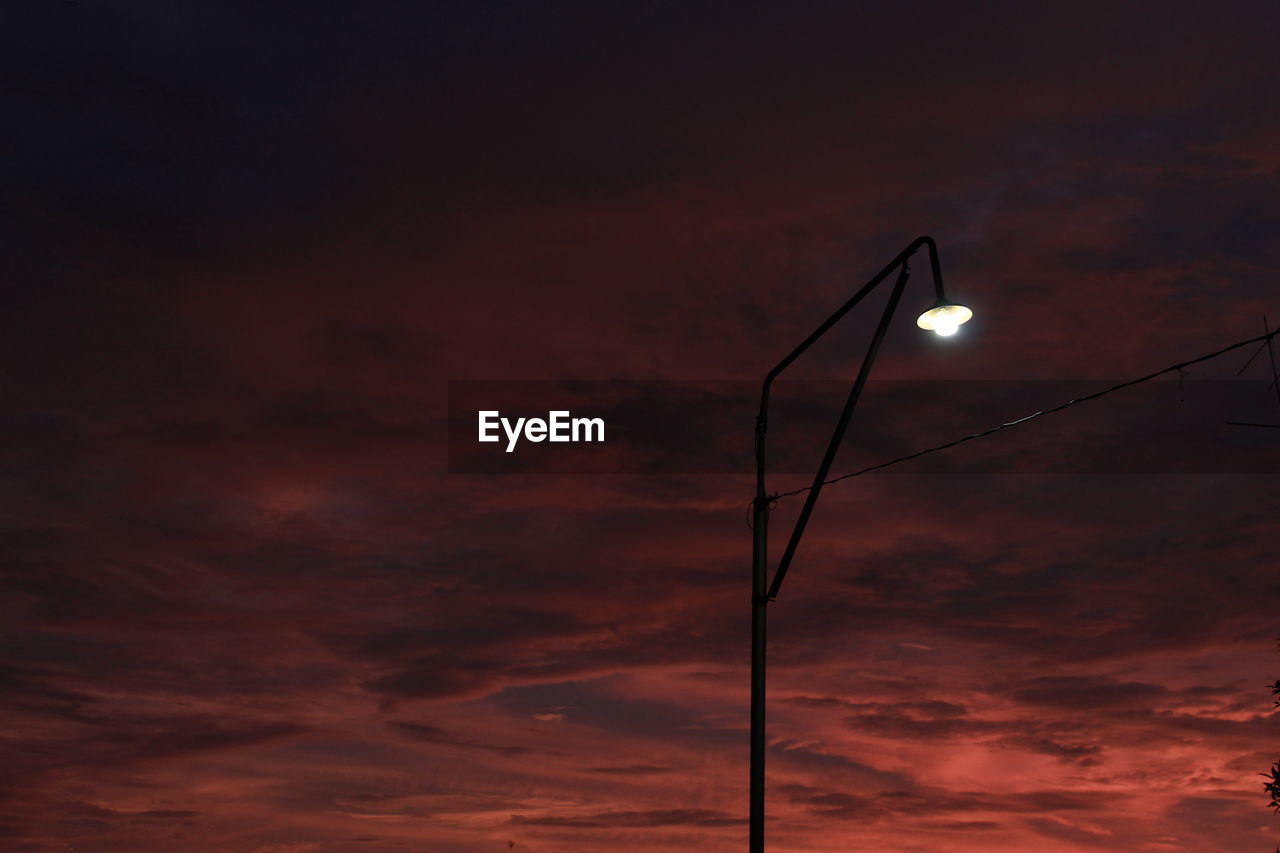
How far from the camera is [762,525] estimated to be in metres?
14.5

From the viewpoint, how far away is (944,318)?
40.1ft

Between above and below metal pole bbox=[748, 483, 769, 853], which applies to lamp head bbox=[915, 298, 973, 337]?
above

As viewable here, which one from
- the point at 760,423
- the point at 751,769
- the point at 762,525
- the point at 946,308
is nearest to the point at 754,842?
the point at 751,769

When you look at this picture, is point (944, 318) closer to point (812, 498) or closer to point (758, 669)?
point (812, 498)

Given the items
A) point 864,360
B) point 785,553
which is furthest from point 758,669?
point 864,360

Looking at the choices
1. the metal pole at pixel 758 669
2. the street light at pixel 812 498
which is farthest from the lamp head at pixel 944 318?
the metal pole at pixel 758 669

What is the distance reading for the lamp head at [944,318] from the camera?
39.7 feet

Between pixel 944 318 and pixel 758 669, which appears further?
pixel 758 669

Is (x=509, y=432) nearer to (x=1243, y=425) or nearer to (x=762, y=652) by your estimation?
(x=762, y=652)

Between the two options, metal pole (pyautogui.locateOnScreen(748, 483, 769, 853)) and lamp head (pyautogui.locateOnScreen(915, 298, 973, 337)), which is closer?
lamp head (pyautogui.locateOnScreen(915, 298, 973, 337))

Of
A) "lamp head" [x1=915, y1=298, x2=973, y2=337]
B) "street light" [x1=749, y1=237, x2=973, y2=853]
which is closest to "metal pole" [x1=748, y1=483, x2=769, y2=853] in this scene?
"street light" [x1=749, y1=237, x2=973, y2=853]

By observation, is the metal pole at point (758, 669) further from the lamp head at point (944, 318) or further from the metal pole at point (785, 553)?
the lamp head at point (944, 318)

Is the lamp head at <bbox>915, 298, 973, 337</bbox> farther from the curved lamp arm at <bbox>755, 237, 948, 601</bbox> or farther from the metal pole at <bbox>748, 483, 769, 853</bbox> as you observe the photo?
the metal pole at <bbox>748, 483, 769, 853</bbox>

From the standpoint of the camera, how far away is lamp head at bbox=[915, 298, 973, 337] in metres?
12.1
